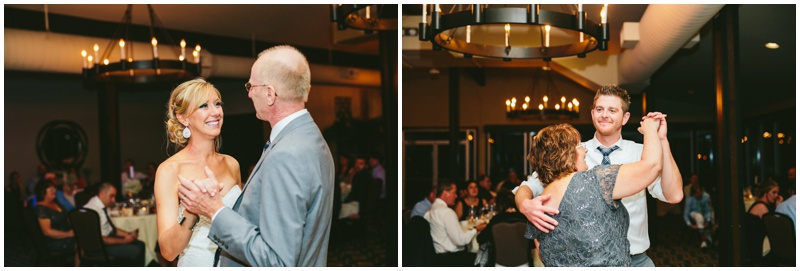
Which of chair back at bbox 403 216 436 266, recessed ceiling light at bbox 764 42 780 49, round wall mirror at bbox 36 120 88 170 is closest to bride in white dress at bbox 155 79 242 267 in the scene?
chair back at bbox 403 216 436 266

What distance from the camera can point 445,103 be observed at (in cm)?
1700

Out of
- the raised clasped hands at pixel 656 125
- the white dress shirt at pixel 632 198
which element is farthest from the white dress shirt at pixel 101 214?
the raised clasped hands at pixel 656 125

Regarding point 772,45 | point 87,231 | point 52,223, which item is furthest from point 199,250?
point 772,45

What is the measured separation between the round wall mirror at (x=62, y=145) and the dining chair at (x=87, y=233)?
8.49 meters

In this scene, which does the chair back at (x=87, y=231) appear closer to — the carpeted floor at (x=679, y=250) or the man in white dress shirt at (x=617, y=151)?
the man in white dress shirt at (x=617, y=151)

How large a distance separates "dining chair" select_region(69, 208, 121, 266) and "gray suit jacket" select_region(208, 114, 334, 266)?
4299 millimetres

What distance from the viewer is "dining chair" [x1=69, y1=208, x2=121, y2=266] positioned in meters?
6.03

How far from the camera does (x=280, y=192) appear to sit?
2143 millimetres

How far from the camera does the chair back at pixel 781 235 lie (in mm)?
5621

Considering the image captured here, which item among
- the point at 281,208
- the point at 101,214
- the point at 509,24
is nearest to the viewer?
the point at 281,208

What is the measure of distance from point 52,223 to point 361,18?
3.65 metres

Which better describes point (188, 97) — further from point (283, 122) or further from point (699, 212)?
point (699, 212)

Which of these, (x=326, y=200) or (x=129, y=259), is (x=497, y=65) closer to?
(x=129, y=259)
